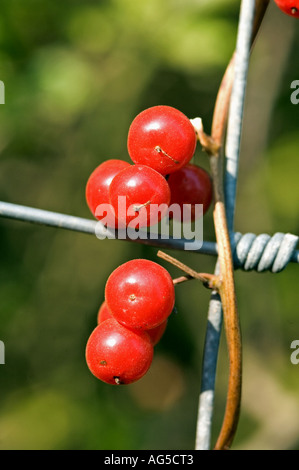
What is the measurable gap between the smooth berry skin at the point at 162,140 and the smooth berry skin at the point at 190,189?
61 millimetres

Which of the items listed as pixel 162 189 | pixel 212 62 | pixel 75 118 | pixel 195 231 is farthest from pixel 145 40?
pixel 162 189

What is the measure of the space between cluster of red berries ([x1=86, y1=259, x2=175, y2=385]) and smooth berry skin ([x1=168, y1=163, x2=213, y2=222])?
125mm

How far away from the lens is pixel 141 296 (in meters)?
0.75

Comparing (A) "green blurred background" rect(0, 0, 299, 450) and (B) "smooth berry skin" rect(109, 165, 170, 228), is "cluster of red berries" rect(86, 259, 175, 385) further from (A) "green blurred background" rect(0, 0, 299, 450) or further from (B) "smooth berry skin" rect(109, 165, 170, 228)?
(A) "green blurred background" rect(0, 0, 299, 450)

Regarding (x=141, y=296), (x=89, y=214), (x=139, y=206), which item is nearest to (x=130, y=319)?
(x=141, y=296)

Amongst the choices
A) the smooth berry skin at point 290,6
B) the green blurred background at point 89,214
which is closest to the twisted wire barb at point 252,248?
the smooth berry skin at point 290,6

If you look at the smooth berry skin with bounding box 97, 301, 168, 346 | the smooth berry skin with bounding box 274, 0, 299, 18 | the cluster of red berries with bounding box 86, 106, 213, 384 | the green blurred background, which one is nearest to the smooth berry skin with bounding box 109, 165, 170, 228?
the cluster of red berries with bounding box 86, 106, 213, 384

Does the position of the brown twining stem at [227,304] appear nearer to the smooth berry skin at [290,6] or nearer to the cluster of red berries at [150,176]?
the cluster of red berries at [150,176]

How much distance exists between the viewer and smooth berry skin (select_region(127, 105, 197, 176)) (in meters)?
0.77

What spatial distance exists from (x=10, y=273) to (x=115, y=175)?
3.96ft

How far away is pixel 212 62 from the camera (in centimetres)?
180

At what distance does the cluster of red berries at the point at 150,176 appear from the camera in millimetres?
744
